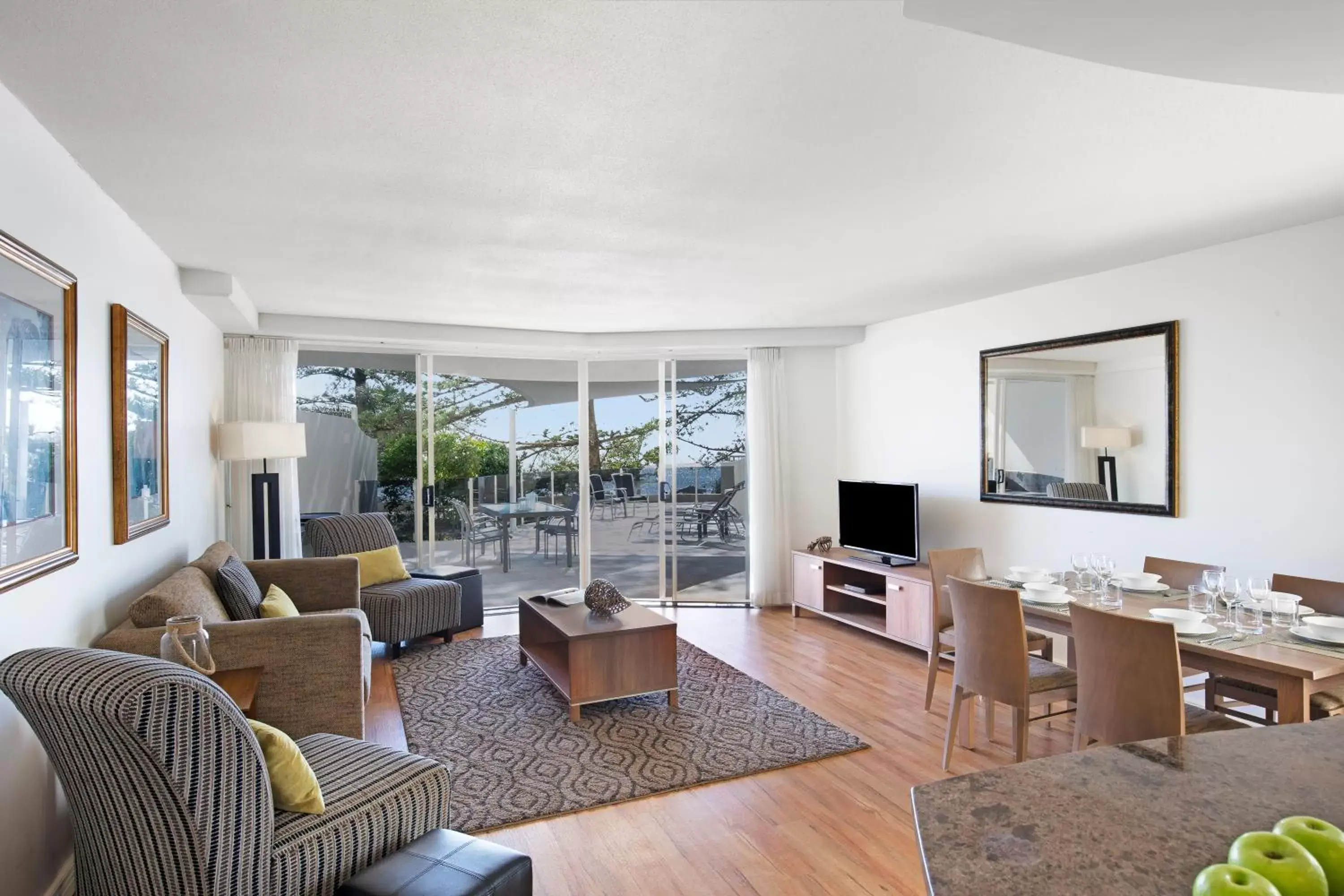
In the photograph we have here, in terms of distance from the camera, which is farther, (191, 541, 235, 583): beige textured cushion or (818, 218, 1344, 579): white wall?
(191, 541, 235, 583): beige textured cushion

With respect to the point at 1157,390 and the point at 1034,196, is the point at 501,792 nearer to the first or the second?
the point at 1034,196

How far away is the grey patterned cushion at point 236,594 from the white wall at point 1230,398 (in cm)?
444

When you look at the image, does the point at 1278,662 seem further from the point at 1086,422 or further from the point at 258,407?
the point at 258,407

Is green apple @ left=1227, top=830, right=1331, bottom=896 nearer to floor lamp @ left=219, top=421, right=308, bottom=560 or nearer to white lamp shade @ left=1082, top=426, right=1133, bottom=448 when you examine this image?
white lamp shade @ left=1082, top=426, right=1133, bottom=448

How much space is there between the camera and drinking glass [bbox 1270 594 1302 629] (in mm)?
2740

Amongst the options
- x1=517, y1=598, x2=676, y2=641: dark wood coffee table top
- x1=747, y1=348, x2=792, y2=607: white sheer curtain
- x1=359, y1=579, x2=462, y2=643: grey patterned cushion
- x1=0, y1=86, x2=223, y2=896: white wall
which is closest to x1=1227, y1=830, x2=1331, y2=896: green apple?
x1=0, y1=86, x2=223, y2=896: white wall

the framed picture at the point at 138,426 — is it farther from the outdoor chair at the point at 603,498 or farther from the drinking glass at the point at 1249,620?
the drinking glass at the point at 1249,620

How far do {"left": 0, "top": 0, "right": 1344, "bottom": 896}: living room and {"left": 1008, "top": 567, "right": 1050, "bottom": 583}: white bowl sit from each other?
10cm

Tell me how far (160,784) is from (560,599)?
119 inches

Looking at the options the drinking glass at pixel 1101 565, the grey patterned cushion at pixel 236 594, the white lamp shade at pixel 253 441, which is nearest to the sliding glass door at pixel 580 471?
the white lamp shade at pixel 253 441

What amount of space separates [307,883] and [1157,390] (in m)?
4.35

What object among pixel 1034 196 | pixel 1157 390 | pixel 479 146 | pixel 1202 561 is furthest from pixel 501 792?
pixel 1157 390

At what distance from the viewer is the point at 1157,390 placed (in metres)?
4.00

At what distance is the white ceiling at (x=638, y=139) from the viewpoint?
71.3 inches
